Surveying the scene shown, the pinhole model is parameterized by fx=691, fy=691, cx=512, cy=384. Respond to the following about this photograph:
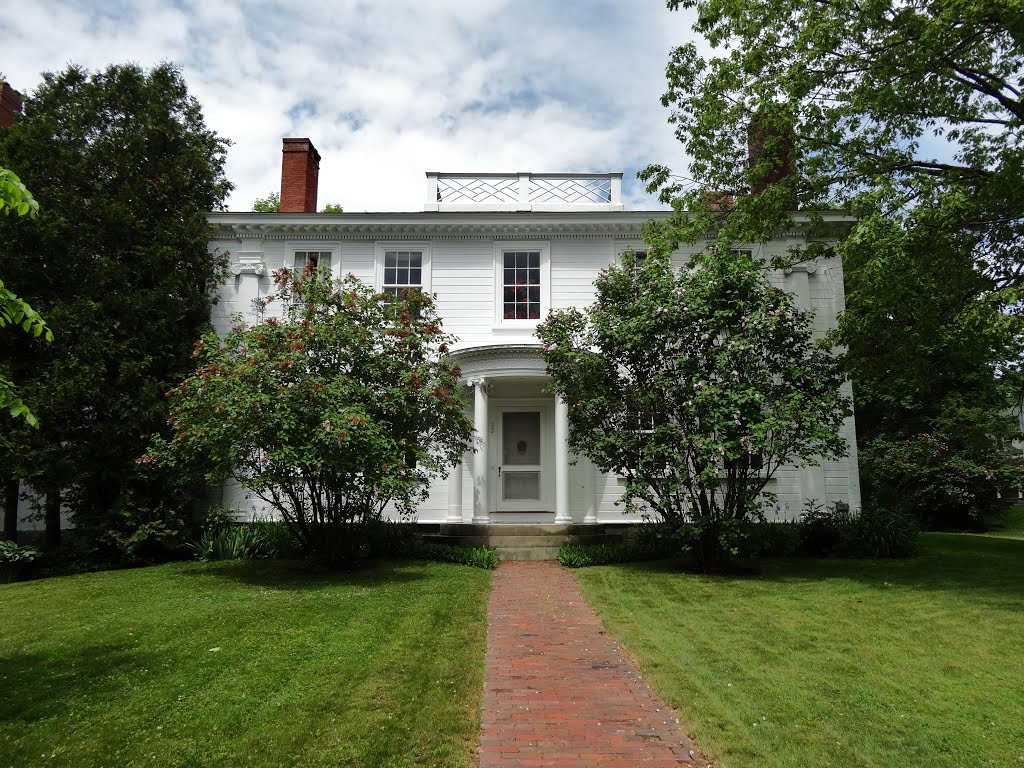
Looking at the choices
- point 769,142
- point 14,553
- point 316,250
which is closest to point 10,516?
point 14,553

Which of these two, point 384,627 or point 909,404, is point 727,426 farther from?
point 909,404

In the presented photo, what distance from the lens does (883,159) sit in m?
11.7

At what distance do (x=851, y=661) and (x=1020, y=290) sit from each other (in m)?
5.93

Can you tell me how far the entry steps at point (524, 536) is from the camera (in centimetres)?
1373

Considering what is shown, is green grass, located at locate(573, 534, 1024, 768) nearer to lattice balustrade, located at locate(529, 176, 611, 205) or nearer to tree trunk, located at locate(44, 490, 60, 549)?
lattice balustrade, located at locate(529, 176, 611, 205)

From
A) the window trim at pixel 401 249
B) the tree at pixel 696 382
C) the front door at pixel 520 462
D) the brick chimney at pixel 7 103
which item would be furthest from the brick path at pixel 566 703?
the brick chimney at pixel 7 103

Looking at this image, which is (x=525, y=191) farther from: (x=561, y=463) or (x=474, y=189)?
(x=561, y=463)

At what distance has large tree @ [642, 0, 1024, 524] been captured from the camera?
398 inches

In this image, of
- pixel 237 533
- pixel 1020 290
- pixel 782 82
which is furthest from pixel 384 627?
pixel 782 82

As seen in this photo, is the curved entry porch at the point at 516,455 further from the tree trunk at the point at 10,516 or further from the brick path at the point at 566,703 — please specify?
the tree trunk at the point at 10,516

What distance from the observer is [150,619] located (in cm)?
821

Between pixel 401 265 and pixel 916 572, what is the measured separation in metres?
12.3

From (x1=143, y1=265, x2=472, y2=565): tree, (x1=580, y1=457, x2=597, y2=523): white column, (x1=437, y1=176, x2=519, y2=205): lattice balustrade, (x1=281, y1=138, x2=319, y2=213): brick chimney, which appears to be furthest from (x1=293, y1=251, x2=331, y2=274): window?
(x1=580, y1=457, x2=597, y2=523): white column

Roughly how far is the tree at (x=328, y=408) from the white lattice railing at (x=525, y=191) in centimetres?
498
